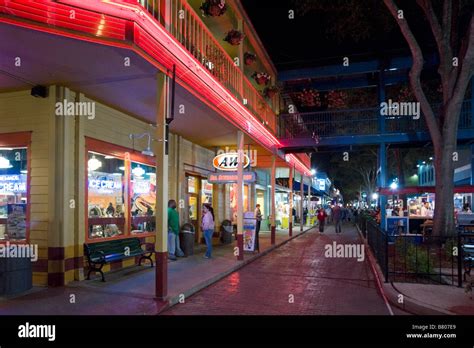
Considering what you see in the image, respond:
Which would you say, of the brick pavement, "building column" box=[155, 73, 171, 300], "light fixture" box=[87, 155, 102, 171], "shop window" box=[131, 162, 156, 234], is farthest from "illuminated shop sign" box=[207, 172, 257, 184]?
"building column" box=[155, 73, 171, 300]

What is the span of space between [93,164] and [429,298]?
779cm

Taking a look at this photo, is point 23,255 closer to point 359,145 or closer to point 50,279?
point 50,279

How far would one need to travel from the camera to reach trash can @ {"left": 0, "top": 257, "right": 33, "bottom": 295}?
736cm

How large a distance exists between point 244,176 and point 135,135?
377 cm

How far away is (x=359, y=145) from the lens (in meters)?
18.5

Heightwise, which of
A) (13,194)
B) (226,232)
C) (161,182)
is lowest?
(226,232)

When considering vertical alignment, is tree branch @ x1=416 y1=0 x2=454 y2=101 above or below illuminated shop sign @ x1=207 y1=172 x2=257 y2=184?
above

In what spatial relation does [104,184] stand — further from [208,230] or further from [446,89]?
[446,89]

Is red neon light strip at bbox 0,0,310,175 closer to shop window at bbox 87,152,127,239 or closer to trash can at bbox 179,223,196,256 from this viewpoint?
shop window at bbox 87,152,127,239

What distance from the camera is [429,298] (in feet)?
24.0

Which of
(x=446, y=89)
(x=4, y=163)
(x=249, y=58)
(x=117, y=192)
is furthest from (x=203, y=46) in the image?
(x=446, y=89)

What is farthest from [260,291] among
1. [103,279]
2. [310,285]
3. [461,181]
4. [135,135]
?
[461,181]

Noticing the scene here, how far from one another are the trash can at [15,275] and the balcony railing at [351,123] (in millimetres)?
13382

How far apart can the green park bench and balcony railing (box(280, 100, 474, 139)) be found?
10.5m
